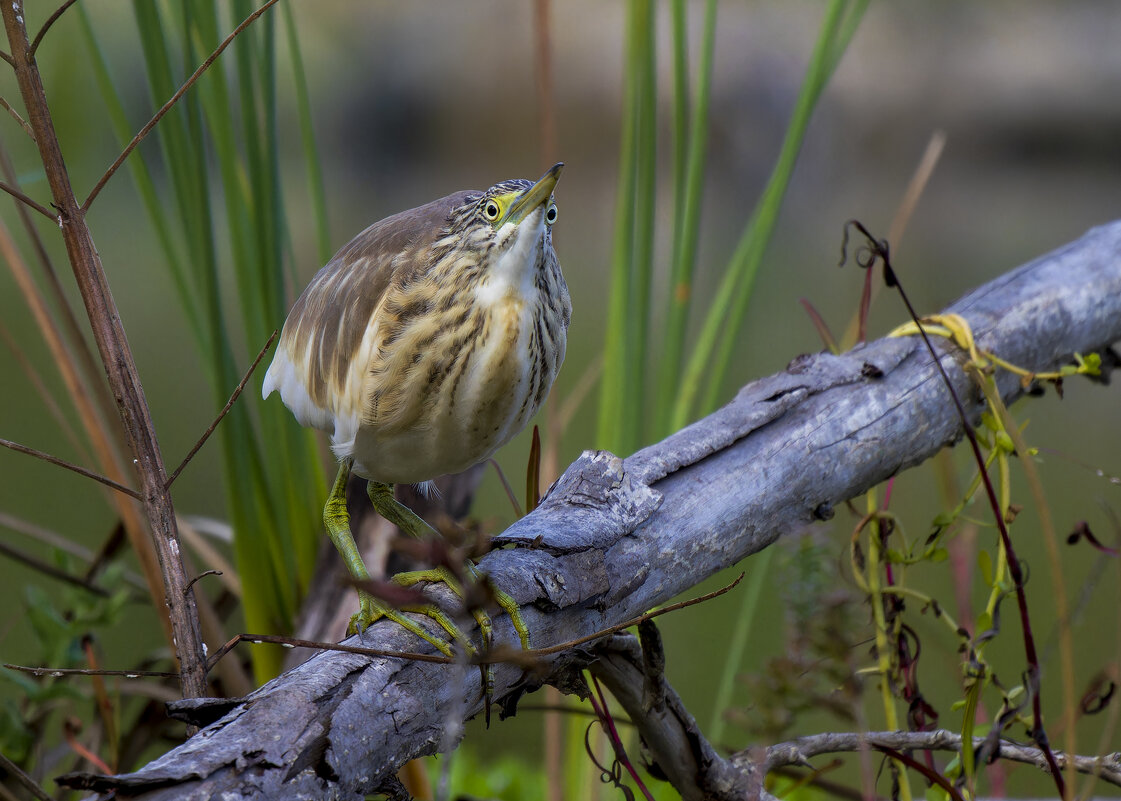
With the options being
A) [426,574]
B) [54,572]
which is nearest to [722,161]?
[54,572]

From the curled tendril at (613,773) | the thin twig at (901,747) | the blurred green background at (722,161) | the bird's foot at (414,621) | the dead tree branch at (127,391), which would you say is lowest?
the thin twig at (901,747)

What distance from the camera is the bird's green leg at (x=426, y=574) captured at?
81 cm

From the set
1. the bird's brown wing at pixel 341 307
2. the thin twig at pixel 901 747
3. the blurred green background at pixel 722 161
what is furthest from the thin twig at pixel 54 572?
the blurred green background at pixel 722 161

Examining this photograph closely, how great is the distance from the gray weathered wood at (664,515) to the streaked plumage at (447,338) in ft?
0.35

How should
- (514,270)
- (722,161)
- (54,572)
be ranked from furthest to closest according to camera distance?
(722,161), (54,572), (514,270)

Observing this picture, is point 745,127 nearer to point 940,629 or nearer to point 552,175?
point 940,629

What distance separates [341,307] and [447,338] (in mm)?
155

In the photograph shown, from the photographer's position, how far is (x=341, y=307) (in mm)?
997

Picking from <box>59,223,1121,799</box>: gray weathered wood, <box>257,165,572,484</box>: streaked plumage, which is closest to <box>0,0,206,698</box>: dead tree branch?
<box>59,223,1121,799</box>: gray weathered wood

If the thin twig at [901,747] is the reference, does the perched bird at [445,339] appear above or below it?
above

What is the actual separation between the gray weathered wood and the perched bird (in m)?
0.10

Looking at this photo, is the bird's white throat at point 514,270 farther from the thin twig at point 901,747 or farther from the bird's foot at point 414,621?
the thin twig at point 901,747

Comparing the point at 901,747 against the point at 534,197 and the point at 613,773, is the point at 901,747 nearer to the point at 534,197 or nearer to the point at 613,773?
the point at 613,773

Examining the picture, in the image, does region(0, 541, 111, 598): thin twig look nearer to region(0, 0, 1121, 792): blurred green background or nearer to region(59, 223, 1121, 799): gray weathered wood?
region(59, 223, 1121, 799): gray weathered wood
